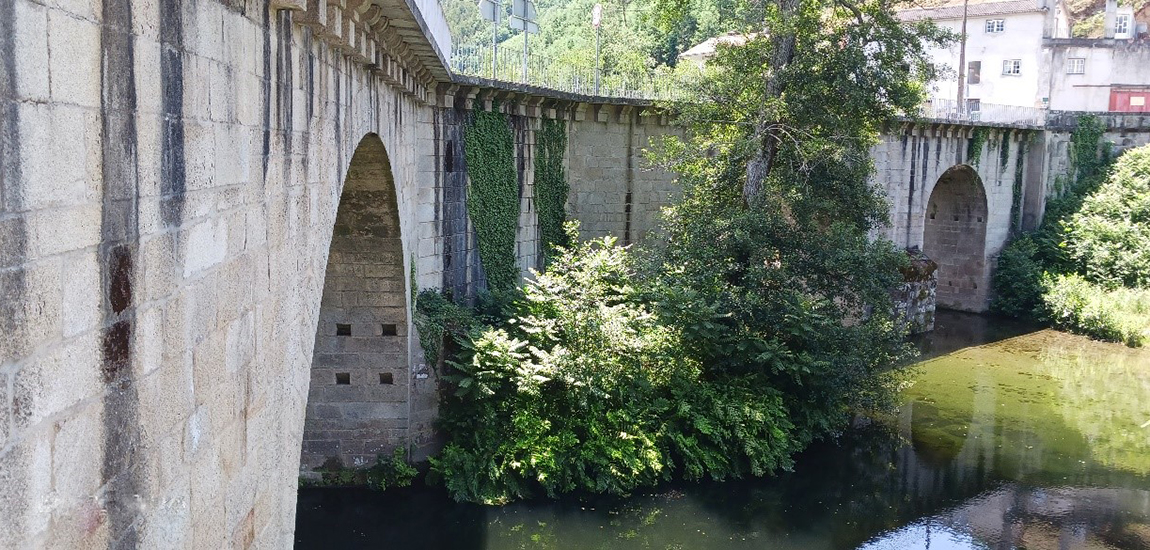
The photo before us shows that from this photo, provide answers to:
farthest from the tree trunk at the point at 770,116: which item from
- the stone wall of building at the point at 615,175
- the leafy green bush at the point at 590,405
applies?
the leafy green bush at the point at 590,405

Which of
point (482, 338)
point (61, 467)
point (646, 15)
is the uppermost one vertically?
point (646, 15)

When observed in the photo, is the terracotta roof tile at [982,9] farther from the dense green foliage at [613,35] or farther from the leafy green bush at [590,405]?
the leafy green bush at [590,405]

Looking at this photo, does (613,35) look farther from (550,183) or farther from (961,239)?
(550,183)

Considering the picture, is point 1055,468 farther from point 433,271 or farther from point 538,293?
point 433,271

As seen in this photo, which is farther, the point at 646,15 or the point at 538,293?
the point at 646,15

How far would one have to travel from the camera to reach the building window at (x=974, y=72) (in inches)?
1663

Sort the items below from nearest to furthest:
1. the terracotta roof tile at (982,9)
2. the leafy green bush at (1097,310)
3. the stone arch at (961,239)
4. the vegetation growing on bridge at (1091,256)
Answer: the leafy green bush at (1097,310) < the vegetation growing on bridge at (1091,256) < the stone arch at (961,239) < the terracotta roof tile at (982,9)

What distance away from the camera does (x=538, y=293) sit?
14.6 metres

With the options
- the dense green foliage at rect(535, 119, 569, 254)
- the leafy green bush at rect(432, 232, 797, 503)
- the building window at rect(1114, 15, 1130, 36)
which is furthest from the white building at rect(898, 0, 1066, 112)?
the leafy green bush at rect(432, 232, 797, 503)

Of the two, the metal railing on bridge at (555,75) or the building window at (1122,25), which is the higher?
the building window at (1122,25)

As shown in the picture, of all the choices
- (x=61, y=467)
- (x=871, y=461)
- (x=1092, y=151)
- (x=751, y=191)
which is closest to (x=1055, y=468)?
(x=871, y=461)

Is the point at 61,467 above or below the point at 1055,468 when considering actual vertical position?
above

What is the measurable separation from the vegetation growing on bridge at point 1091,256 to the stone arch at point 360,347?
62.1 ft

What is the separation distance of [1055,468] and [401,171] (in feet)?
34.4
